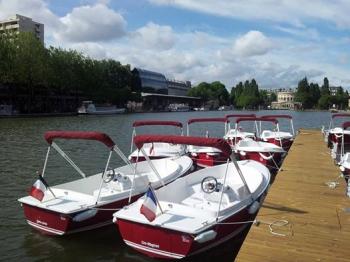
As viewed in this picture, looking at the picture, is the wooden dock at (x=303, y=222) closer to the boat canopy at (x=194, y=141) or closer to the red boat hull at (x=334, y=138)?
the boat canopy at (x=194, y=141)

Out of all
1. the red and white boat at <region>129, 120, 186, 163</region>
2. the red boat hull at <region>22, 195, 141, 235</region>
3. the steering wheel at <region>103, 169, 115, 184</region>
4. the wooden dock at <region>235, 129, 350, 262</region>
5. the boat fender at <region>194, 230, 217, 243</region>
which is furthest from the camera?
the red and white boat at <region>129, 120, 186, 163</region>

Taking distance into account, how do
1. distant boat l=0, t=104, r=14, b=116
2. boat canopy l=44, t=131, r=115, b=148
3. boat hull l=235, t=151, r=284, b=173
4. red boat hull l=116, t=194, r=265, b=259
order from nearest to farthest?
red boat hull l=116, t=194, r=265, b=259 < boat canopy l=44, t=131, r=115, b=148 < boat hull l=235, t=151, r=284, b=173 < distant boat l=0, t=104, r=14, b=116

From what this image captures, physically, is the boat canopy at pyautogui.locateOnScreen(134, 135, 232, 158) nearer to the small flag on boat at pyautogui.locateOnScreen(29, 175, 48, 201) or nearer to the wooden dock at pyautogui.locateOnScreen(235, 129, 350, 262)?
the wooden dock at pyautogui.locateOnScreen(235, 129, 350, 262)

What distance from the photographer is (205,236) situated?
993 cm

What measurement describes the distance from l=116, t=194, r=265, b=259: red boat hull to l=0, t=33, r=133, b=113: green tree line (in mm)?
87082

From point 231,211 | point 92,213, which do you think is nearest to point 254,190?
point 231,211

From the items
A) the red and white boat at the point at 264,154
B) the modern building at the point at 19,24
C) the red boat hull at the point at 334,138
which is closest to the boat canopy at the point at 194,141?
the red and white boat at the point at 264,154

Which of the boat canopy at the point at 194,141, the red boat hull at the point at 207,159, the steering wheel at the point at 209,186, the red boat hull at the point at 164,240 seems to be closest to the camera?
the red boat hull at the point at 164,240

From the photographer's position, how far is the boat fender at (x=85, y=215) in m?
11.8

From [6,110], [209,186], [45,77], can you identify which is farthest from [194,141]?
[45,77]

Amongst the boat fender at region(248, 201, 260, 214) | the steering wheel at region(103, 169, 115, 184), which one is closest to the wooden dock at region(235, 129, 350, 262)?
the boat fender at region(248, 201, 260, 214)

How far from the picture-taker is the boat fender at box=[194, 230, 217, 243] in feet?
32.1

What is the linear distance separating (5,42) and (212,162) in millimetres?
80044

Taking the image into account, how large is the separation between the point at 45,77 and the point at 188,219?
94164 millimetres
